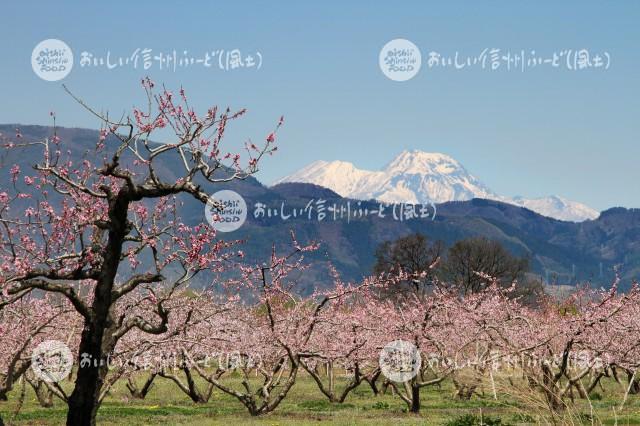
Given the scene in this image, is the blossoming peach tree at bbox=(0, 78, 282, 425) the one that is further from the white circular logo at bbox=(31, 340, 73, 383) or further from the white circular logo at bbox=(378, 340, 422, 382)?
the white circular logo at bbox=(378, 340, 422, 382)

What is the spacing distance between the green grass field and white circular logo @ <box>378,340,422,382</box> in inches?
59.4

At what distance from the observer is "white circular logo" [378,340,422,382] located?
3856cm

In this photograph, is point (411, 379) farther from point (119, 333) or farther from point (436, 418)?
point (119, 333)

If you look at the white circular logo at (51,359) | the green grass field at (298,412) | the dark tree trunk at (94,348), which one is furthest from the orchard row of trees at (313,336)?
the dark tree trunk at (94,348)

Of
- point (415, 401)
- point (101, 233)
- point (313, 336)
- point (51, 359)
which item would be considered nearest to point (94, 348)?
point (101, 233)

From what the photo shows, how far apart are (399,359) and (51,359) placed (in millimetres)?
16829

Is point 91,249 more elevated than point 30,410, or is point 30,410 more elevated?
point 91,249

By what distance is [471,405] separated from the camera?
1490 inches

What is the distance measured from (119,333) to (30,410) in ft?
60.0

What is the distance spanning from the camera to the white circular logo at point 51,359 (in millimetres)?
29134

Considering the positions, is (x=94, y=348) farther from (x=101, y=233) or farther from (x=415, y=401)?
(x=415, y=401)

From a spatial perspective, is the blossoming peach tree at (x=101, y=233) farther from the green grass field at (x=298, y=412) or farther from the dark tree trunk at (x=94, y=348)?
the green grass field at (x=298, y=412)

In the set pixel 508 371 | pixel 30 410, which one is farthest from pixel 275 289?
pixel 508 371

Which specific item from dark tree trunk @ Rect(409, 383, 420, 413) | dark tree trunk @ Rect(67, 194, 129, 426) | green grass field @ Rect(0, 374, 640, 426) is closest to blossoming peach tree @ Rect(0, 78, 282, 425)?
dark tree trunk @ Rect(67, 194, 129, 426)
